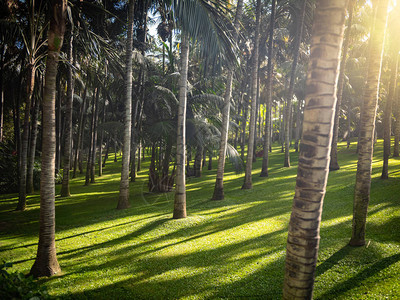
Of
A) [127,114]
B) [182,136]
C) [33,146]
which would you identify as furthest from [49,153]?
[33,146]

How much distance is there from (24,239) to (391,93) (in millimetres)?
19293

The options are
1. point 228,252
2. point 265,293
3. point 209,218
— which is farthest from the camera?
point 209,218

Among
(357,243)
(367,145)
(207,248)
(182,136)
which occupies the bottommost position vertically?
(207,248)

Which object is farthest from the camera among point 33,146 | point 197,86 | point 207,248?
point 197,86

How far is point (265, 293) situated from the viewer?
19.1ft

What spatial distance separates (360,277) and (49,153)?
24.5 feet

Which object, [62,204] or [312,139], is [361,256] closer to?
[312,139]

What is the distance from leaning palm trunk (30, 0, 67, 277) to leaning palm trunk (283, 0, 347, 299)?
5785 mm

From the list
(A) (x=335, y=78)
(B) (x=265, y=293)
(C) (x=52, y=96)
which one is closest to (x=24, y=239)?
(C) (x=52, y=96)

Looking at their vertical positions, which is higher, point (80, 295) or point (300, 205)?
point (300, 205)

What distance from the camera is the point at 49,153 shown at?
6723mm

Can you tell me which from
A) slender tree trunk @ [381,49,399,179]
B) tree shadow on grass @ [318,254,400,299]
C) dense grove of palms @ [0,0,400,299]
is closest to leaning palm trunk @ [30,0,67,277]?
dense grove of palms @ [0,0,400,299]

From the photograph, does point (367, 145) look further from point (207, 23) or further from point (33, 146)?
point (33, 146)

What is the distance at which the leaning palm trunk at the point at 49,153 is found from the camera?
6.52 m
